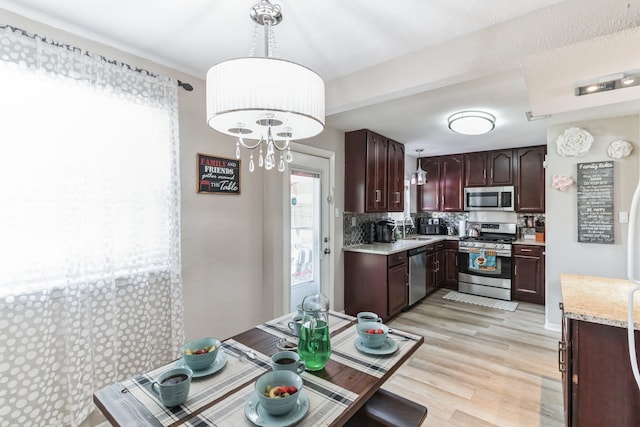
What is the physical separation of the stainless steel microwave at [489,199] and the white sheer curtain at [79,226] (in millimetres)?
4656

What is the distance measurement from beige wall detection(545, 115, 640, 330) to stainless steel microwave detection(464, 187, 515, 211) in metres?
1.34

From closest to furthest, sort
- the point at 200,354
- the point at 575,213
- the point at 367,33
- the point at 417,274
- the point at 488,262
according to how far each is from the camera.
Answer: the point at 200,354
the point at 367,33
the point at 575,213
the point at 417,274
the point at 488,262

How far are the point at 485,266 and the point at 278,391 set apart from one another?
4488 millimetres

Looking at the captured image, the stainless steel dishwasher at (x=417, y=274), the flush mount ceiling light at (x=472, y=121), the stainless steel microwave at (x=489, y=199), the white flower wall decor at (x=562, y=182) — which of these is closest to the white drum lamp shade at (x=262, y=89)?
the flush mount ceiling light at (x=472, y=121)

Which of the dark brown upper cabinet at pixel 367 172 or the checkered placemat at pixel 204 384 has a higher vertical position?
the dark brown upper cabinet at pixel 367 172

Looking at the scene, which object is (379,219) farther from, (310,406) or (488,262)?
(310,406)

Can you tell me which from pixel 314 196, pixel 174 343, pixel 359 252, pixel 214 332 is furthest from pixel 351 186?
pixel 174 343

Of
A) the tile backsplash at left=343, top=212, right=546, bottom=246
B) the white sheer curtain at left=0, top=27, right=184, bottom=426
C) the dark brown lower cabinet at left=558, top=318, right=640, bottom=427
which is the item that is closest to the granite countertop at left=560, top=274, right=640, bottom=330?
the dark brown lower cabinet at left=558, top=318, right=640, bottom=427

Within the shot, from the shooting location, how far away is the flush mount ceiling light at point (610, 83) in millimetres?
1468

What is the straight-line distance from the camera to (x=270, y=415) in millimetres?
943

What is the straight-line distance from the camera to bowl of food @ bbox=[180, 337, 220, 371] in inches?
46.4

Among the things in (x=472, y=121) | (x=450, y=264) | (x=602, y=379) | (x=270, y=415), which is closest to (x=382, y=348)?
(x=270, y=415)

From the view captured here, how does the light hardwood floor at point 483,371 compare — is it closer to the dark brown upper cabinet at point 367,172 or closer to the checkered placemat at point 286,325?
the checkered placemat at point 286,325

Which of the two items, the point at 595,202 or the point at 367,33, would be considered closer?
the point at 367,33
